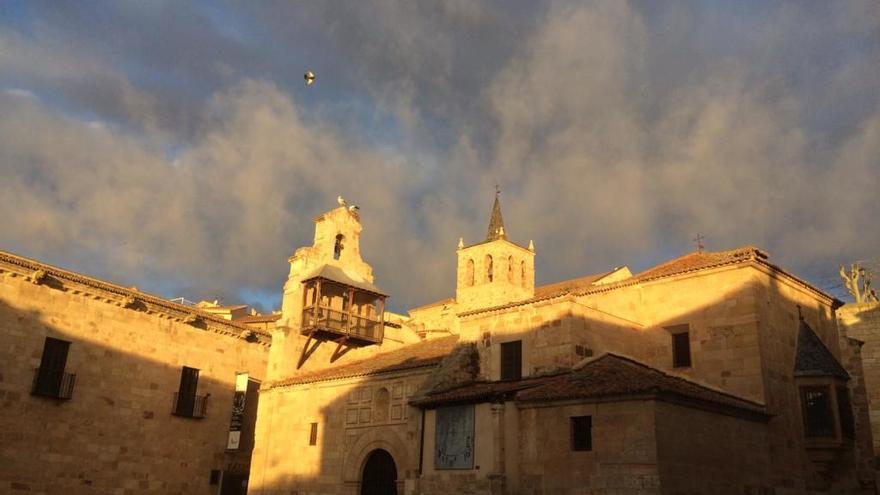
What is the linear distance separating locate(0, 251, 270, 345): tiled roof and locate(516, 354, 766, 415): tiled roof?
56.5ft

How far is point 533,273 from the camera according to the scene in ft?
228

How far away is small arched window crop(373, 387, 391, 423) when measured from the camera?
2448cm

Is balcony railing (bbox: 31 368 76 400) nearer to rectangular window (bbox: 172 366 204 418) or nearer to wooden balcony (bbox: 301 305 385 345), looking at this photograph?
rectangular window (bbox: 172 366 204 418)

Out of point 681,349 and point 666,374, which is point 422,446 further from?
point 681,349

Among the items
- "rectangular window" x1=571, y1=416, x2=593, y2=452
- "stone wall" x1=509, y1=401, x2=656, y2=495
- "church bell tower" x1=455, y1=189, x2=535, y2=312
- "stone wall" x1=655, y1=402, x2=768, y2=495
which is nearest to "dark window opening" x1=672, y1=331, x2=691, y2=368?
"stone wall" x1=655, y1=402, x2=768, y2=495

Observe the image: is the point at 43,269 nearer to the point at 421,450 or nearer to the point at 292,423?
the point at 292,423


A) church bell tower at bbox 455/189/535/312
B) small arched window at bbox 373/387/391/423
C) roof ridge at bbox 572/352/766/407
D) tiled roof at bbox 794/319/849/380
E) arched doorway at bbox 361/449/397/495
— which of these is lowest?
arched doorway at bbox 361/449/397/495

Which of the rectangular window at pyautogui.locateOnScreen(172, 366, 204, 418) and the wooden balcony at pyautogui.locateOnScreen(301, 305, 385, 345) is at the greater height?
the wooden balcony at pyautogui.locateOnScreen(301, 305, 385, 345)

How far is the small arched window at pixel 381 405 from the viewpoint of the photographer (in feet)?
80.3

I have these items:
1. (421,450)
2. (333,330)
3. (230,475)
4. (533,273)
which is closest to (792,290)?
(421,450)

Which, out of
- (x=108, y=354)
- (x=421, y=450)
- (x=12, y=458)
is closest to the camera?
(x=421, y=450)

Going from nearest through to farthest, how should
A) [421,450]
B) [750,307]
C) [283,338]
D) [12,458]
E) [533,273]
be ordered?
1. [750,307]
2. [421,450]
3. [12,458]
4. [283,338]
5. [533,273]

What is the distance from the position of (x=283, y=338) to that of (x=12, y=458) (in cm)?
1044

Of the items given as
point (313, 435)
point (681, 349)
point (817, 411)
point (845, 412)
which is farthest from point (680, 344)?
point (313, 435)
